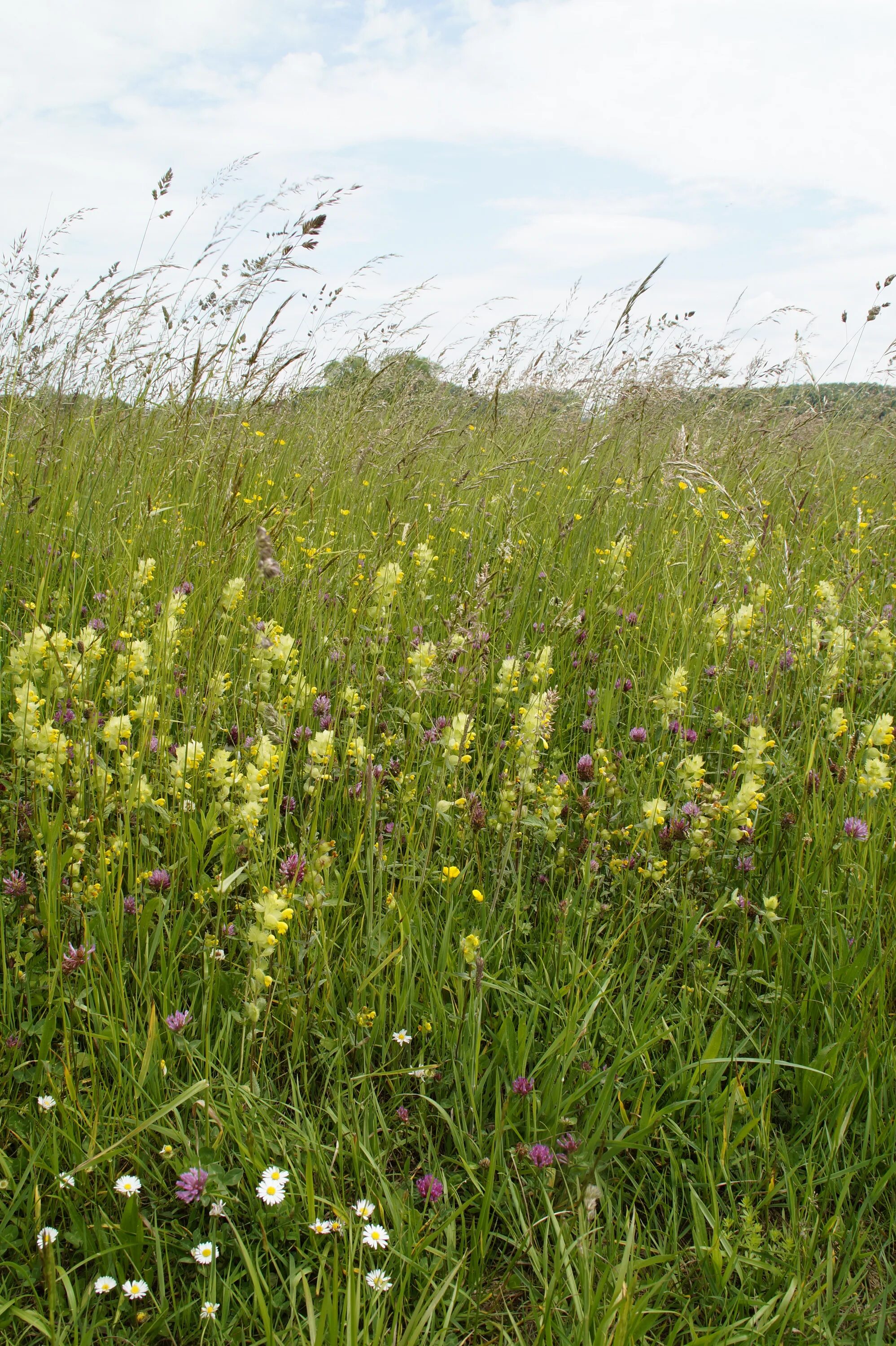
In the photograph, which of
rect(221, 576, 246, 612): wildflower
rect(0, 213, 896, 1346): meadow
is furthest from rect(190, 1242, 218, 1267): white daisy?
rect(221, 576, 246, 612): wildflower

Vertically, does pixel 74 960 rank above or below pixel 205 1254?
above

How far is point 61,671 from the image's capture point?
1626 millimetres

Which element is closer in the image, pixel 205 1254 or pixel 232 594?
pixel 205 1254

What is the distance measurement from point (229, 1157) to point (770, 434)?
365cm

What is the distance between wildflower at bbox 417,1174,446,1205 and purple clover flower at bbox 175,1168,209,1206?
0.33 meters

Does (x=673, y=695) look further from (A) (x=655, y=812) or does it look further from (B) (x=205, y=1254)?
(B) (x=205, y=1254)

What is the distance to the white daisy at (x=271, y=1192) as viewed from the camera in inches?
45.3

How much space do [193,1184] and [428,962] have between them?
1.69ft

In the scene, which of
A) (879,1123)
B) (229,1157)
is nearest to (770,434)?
(879,1123)

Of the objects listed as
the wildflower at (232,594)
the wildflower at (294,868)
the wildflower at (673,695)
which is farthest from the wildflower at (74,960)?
the wildflower at (673,695)

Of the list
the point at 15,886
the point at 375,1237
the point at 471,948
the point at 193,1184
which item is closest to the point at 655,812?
the point at 471,948

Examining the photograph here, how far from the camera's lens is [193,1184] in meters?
1.16

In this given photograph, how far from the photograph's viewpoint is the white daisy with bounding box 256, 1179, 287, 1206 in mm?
1151

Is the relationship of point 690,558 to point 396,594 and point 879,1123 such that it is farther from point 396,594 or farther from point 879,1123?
point 879,1123
